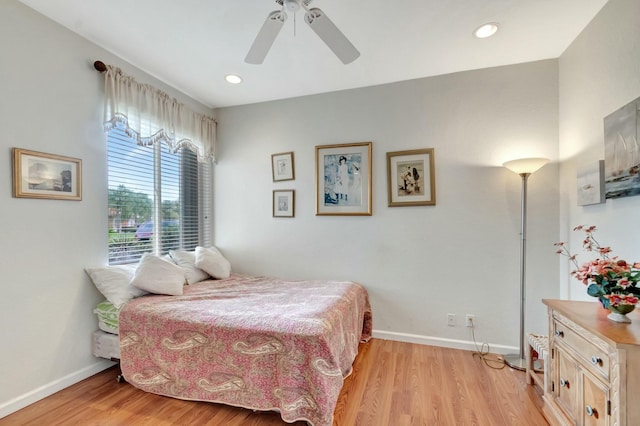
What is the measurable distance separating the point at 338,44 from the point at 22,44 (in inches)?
83.5

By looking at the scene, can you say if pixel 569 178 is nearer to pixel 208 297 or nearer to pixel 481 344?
pixel 481 344

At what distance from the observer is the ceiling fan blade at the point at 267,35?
4.94ft

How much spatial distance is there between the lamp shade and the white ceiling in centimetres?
95

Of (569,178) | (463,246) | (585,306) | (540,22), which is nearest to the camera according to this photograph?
(585,306)

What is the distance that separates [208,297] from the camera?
2.34m

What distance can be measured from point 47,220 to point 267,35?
2.00m

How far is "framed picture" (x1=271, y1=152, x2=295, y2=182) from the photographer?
323 centimetres

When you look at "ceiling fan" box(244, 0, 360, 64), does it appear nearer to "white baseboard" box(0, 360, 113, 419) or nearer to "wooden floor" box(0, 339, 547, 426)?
"wooden floor" box(0, 339, 547, 426)

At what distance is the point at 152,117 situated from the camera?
2678 millimetres

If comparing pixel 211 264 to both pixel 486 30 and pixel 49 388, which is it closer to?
pixel 49 388

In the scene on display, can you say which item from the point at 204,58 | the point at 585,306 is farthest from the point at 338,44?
the point at 585,306

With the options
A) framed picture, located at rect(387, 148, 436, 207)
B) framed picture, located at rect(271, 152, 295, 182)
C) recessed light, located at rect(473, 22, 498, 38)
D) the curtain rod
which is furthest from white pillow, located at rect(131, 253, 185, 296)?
recessed light, located at rect(473, 22, 498, 38)

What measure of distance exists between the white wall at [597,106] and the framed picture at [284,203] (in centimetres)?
258

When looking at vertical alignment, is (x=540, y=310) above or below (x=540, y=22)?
below
